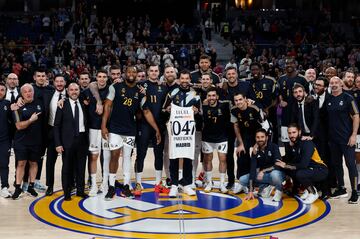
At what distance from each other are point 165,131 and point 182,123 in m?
0.63

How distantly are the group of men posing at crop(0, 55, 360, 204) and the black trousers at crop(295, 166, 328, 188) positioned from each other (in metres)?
0.01

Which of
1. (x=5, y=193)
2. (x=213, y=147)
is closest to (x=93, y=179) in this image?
(x=5, y=193)

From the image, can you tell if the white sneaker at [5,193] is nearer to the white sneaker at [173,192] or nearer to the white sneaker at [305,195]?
the white sneaker at [173,192]

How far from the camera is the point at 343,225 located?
7555 millimetres

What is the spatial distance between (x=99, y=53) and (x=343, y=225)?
1461 cm

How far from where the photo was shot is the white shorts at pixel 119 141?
28.5 feet

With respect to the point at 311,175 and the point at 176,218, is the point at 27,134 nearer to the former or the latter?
the point at 176,218

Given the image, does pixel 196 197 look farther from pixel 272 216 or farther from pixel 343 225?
pixel 343 225

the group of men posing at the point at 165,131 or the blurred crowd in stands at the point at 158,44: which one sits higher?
the blurred crowd in stands at the point at 158,44

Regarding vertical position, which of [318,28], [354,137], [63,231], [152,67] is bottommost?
[63,231]

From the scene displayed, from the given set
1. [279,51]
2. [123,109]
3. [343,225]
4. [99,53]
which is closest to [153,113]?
[123,109]

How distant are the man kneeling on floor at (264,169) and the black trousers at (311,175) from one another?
0.79 ft

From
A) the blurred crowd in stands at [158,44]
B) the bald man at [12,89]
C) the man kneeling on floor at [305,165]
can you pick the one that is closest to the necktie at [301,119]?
the man kneeling on floor at [305,165]

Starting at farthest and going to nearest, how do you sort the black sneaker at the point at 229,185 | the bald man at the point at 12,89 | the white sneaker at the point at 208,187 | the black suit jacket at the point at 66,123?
the bald man at the point at 12,89
the black sneaker at the point at 229,185
the white sneaker at the point at 208,187
the black suit jacket at the point at 66,123
